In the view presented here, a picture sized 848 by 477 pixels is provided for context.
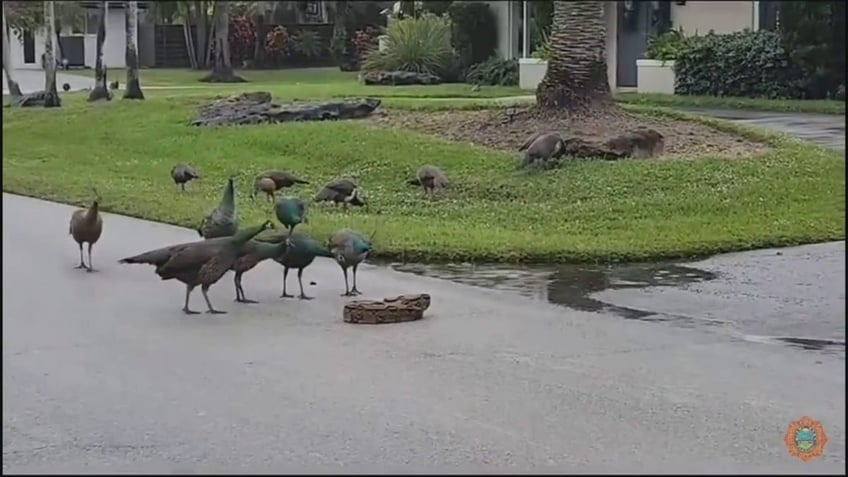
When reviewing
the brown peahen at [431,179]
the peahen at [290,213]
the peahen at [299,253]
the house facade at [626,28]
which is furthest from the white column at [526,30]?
the peahen at [299,253]

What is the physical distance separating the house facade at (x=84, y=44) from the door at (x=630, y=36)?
2151cm

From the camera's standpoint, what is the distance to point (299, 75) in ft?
153

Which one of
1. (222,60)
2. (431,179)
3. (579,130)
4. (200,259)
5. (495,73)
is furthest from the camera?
(222,60)

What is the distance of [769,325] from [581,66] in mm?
10119

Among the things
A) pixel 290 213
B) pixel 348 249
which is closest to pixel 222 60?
pixel 290 213

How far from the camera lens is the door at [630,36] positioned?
35719 mm

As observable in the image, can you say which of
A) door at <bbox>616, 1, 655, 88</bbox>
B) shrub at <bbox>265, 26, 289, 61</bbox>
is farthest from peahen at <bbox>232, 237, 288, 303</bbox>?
shrub at <bbox>265, 26, 289, 61</bbox>

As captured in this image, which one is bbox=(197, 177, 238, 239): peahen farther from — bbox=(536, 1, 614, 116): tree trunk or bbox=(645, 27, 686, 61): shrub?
bbox=(645, 27, 686, 61): shrub

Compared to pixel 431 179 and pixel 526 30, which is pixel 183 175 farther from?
pixel 526 30

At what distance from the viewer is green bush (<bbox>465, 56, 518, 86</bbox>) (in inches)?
1409

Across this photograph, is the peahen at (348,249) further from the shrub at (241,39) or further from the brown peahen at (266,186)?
the shrub at (241,39)

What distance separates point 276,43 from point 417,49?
17.2m

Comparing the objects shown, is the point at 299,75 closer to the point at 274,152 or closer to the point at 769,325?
the point at 274,152

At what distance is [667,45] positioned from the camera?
106 ft
